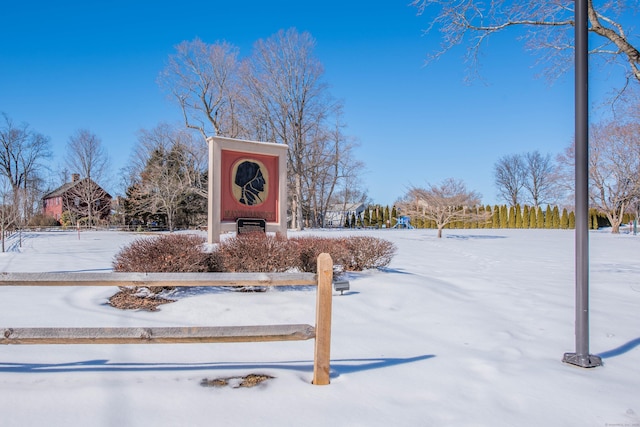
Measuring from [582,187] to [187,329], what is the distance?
3.80m

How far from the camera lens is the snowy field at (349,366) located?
2912 millimetres

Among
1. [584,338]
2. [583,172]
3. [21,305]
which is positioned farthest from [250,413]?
[21,305]

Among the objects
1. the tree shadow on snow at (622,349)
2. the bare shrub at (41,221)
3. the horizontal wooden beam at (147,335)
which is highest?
the bare shrub at (41,221)

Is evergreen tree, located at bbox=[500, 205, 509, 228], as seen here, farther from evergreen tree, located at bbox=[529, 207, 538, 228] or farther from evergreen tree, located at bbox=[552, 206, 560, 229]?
evergreen tree, located at bbox=[552, 206, 560, 229]

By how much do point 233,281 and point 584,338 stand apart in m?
3.43

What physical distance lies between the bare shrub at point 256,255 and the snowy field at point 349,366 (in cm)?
48

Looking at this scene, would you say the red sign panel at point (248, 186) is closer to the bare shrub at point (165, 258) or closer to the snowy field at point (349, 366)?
the bare shrub at point (165, 258)

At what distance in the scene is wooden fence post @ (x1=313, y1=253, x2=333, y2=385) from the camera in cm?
313

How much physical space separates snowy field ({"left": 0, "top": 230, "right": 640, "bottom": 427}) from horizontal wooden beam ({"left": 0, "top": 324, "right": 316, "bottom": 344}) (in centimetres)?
42

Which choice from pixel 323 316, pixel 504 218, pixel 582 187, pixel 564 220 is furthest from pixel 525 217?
pixel 323 316

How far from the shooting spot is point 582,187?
3.92 m

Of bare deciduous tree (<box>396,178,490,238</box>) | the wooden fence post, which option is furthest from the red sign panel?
bare deciduous tree (<box>396,178,490,238</box>)

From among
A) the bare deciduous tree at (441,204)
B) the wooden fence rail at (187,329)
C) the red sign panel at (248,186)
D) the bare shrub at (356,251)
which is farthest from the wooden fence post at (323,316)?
the bare deciduous tree at (441,204)

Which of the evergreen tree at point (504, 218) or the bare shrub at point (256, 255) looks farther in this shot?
the evergreen tree at point (504, 218)
